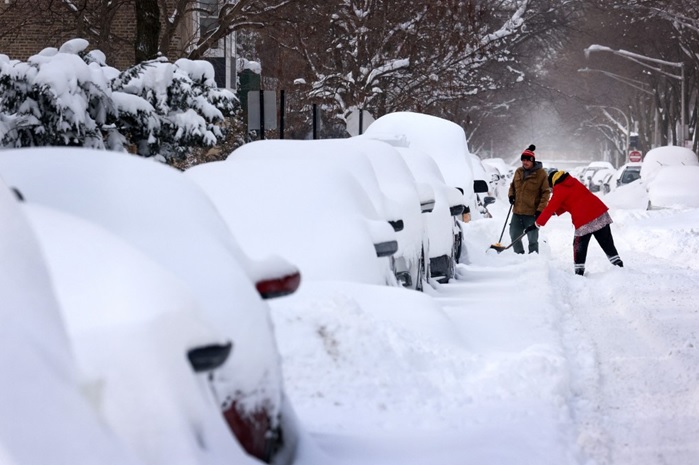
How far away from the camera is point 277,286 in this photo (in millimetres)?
4609

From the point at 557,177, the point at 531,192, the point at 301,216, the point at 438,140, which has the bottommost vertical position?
the point at 531,192

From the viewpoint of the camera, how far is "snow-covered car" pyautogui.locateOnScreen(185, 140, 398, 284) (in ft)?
28.7

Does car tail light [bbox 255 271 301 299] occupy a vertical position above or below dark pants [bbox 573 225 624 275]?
above

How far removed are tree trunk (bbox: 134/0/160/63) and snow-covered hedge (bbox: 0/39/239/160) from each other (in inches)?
126

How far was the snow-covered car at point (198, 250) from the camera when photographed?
4016 millimetres

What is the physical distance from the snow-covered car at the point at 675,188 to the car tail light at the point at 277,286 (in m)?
31.3

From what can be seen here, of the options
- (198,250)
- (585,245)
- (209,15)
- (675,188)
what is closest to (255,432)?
(198,250)

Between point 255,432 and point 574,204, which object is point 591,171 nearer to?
point 574,204

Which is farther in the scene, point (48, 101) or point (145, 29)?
point (145, 29)

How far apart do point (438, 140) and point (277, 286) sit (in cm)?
1797

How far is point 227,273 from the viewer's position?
4.21 m

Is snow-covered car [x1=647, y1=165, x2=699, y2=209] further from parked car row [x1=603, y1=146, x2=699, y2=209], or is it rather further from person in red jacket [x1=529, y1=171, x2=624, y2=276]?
person in red jacket [x1=529, y1=171, x2=624, y2=276]

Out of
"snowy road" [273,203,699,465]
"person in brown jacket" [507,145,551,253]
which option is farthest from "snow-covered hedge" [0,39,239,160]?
"snowy road" [273,203,699,465]

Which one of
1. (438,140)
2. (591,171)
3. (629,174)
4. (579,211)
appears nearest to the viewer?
(579,211)
